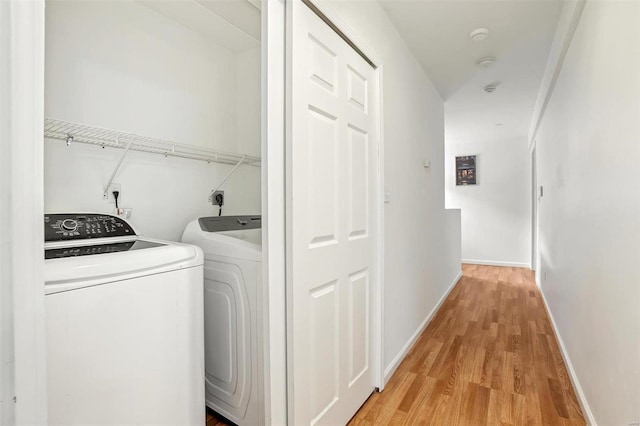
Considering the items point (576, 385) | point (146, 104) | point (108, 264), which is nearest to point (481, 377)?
point (576, 385)

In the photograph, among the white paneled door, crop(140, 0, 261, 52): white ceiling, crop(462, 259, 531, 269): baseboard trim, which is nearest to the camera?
the white paneled door

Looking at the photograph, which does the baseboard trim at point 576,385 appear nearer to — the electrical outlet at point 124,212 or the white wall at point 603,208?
the white wall at point 603,208

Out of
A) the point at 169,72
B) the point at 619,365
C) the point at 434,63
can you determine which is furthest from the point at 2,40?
the point at 434,63

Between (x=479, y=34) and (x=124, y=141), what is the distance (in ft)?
8.45

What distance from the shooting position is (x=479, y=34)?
2.35m

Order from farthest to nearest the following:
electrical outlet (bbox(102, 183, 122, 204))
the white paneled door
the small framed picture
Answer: the small framed picture → electrical outlet (bbox(102, 183, 122, 204)) → the white paneled door

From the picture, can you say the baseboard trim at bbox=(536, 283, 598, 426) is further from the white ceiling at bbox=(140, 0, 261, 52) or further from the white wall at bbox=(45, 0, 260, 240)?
the white ceiling at bbox=(140, 0, 261, 52)

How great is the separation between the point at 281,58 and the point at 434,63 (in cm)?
215

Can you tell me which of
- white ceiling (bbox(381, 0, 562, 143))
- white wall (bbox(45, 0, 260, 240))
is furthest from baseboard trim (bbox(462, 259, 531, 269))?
white wall (bbox(45, 0, 260, 240))

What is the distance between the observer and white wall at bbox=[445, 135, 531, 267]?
5.73 m

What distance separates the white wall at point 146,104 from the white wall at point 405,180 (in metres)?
1.01

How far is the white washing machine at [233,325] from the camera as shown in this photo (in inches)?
56.2

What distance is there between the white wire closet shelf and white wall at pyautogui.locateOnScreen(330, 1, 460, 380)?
1.14 metres

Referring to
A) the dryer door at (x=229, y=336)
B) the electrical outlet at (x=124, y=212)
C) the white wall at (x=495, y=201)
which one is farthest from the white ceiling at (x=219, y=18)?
the white wall at (x=495, y=201)
